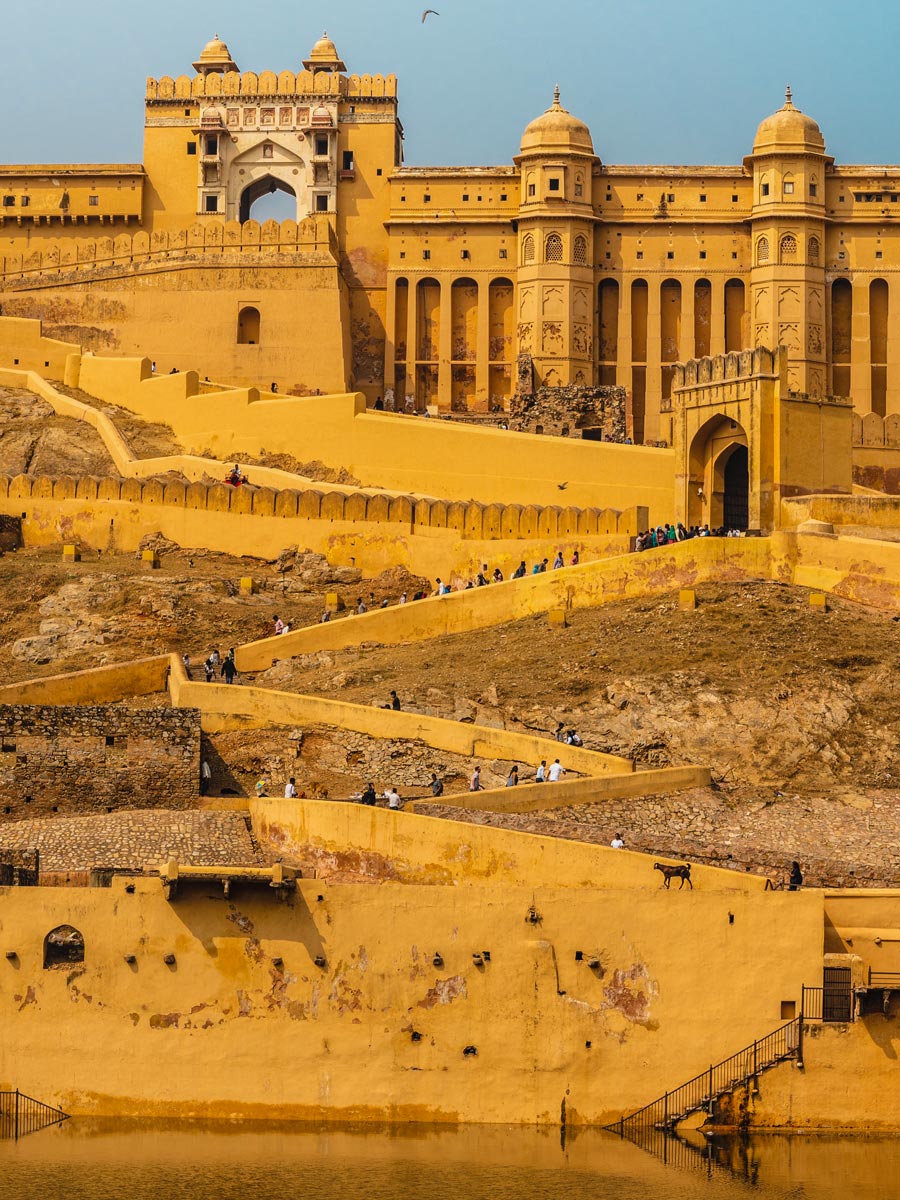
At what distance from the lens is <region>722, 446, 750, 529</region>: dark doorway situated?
4225cm

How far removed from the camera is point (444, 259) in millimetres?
58688

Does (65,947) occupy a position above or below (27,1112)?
above

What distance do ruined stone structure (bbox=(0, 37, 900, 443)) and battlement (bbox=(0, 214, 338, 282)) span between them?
0.05m

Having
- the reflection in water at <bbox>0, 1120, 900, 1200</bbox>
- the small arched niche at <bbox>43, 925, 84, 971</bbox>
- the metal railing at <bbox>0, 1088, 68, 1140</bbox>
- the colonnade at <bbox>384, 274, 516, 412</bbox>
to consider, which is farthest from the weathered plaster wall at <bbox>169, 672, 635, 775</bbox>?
the colonnade at <bbox>384, 274, 516, 412</bbox>

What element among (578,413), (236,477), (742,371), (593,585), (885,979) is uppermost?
(578,413)

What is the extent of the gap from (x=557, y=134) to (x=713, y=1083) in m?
36.5

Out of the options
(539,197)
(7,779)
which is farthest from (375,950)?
(539,197)

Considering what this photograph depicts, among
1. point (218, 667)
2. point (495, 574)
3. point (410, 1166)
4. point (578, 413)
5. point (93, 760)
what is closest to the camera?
point (410, 1166)

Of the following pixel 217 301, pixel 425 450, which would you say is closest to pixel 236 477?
pixel 425 450

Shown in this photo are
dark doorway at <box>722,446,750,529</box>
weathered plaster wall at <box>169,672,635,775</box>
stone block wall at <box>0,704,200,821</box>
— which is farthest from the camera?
dark doorway at <box>722,446,750,529</box>

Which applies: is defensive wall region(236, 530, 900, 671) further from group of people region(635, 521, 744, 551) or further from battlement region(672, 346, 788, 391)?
battlement region(672, 346, 788, 391)

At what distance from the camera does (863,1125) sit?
24625 millimetres

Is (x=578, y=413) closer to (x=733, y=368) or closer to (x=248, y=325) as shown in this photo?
(x=248, y=325)

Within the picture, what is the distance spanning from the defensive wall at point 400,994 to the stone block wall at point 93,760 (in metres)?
5.75
